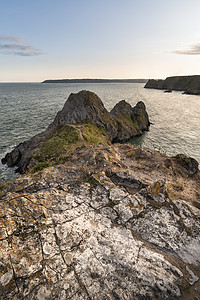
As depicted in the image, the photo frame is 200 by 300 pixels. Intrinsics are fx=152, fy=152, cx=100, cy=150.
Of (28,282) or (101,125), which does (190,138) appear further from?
(28,282)

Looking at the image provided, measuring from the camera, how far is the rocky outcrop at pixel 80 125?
26.2m

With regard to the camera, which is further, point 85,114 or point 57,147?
point 85,114

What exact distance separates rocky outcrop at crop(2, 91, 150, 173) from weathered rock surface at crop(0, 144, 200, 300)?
14390 mm

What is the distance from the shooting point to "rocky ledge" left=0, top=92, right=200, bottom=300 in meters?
5.63

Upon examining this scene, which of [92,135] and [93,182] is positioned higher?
[93,182]

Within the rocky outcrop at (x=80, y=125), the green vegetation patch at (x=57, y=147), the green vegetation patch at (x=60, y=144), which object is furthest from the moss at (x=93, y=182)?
the rocky outcrop at (x=80, y=125)

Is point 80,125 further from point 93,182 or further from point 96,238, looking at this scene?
point 96,238

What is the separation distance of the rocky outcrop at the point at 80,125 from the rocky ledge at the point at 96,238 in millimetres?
14125

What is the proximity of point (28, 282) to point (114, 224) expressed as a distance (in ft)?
14.5

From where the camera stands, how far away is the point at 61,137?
28.1m

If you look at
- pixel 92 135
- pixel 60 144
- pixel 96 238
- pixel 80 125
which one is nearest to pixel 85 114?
pixel 80 125

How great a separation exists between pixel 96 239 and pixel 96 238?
1.8 inches

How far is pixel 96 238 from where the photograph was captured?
286 inches

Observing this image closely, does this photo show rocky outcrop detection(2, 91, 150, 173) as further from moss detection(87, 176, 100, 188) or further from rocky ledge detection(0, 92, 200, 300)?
rocky ledge detection(0, 92, 200, 300)
